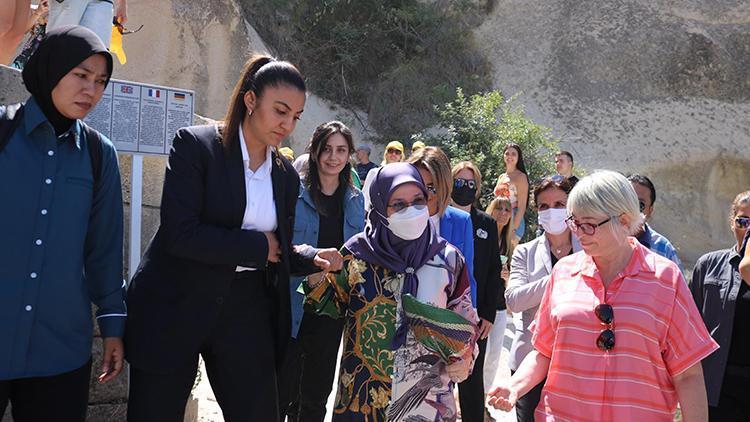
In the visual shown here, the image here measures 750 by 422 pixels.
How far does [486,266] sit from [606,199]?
205 cm

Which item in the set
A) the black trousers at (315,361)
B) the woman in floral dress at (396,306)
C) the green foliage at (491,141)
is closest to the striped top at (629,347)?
the woman in floral dress at (396,306)

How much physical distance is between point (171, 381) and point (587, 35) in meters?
19.9

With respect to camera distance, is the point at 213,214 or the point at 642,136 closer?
the point at 213,214

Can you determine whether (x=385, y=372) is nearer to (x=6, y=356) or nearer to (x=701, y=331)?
(x=701, y=331)

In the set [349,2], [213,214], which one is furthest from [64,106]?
[349,2]

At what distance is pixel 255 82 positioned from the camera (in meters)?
2.64

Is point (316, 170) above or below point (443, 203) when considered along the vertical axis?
above

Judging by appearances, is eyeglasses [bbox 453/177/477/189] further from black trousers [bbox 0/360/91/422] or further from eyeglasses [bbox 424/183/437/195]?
black trousers [bbox 0/360/91/422]

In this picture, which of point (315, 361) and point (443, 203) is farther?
point (443, 203)

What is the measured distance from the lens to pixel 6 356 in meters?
2.19

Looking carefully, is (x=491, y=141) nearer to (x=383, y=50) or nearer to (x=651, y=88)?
(x=383, y=50)

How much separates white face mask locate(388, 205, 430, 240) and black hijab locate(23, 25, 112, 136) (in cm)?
141

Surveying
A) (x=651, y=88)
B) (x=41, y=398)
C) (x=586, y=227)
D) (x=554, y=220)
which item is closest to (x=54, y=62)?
(x=41, y=398)

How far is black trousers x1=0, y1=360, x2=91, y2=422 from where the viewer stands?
227cm
